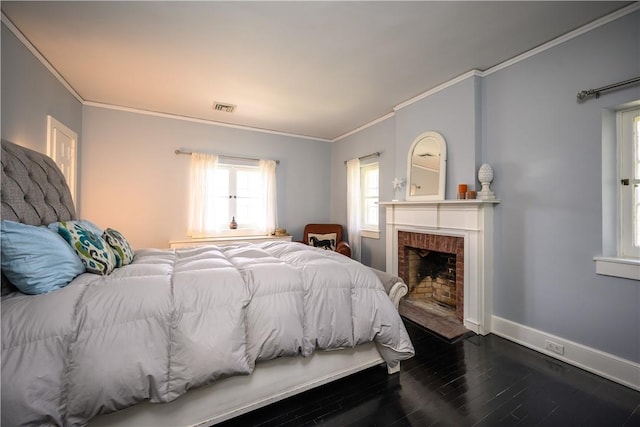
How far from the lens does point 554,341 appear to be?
2.06 meters

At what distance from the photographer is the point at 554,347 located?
2.05 m

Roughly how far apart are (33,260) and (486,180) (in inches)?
125

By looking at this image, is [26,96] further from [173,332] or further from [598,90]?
[598,90]

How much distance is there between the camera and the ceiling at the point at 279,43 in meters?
1.79

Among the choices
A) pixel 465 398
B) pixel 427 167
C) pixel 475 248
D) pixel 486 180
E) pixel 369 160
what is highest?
pixel 369 160

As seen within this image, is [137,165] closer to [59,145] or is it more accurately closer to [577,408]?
[59,145]

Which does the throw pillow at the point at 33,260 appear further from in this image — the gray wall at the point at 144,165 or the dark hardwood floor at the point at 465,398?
the gray wall at the point at 144,165

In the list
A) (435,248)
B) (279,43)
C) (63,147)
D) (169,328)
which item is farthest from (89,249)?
(435,248)

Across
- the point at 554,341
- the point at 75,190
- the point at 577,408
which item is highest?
the point at 75,190

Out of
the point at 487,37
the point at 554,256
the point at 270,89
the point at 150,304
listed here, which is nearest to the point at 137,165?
the point at 270,89

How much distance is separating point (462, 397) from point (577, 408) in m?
0.64

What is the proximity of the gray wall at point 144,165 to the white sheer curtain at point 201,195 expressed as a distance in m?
0.12

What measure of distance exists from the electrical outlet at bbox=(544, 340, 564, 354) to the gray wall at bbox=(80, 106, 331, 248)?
13.6 feet

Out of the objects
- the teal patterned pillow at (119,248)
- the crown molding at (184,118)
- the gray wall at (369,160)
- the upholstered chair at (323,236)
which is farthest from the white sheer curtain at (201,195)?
the gray wall at (369,160)
